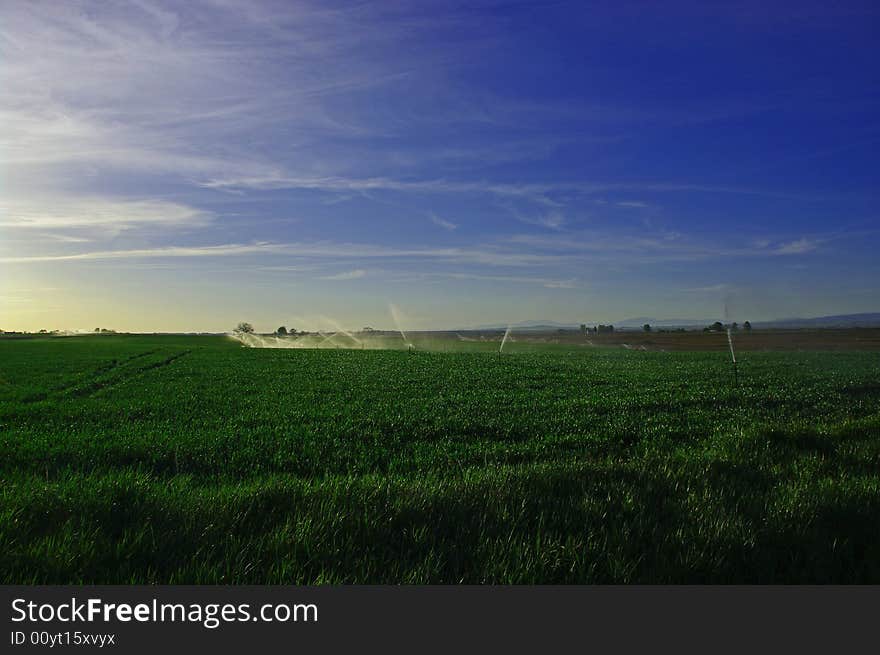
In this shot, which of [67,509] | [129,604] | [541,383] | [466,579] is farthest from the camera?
[541,383]

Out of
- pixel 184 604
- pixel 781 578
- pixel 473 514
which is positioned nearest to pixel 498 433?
pixel 473 514

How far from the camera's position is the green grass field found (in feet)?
12.6

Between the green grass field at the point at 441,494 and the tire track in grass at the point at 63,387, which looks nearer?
the green grass field at the point at 441,494

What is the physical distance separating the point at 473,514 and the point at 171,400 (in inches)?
533

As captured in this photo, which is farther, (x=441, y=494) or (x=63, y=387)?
(x=63, y=387)

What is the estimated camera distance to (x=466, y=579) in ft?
12.0

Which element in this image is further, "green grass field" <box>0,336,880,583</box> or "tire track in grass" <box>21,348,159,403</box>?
"tire track in grass" <box>21,348,159,403</box>

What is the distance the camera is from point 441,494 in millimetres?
5188

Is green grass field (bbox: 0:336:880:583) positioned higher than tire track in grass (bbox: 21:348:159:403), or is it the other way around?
tire track in grass (bbox: 21:348:159:403)

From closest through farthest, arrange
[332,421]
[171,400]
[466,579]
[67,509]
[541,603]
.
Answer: [541,603] → [466,579] → [67,509] → [332,421] → [171,400]

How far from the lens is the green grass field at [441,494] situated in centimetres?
384

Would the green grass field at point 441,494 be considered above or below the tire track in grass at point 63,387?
below

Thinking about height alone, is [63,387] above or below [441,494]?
above

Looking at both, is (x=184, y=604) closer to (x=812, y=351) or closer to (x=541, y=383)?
(x=541, y=383)
